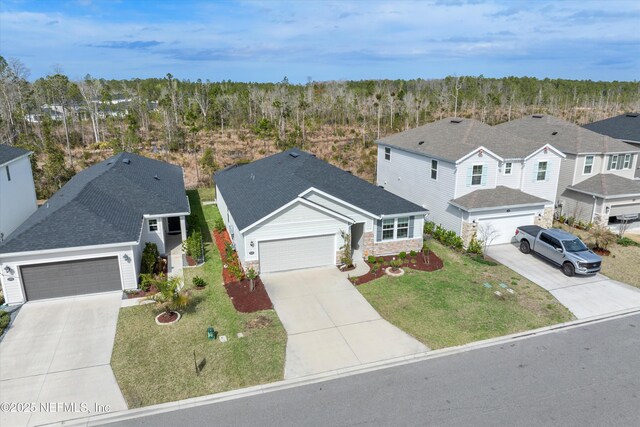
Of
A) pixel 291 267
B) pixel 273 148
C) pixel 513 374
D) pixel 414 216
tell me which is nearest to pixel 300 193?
pixel 291 267

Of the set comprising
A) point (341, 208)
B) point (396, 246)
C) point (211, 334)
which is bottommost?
point (211, 334)

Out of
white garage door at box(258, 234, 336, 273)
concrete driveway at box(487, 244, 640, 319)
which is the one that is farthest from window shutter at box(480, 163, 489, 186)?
white garage door at box(258, 234, 336, 273)

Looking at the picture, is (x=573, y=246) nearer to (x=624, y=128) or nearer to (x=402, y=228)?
(x=402, y=228)

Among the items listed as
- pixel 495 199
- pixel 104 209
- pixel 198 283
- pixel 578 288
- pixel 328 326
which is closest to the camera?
pixel 328 326

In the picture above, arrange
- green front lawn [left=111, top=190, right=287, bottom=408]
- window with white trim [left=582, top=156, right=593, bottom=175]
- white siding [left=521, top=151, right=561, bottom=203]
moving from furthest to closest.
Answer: window with white trim [left=582, top=156, right=593, bottom=175] → white siding [left=521, top=151, right=561, bottom=203] → green front lawn [left=111, top=190, right=287, bottom=408]

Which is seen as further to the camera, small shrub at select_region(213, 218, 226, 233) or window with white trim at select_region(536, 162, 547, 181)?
small shrub at select_region(213, 218, 226, 233)

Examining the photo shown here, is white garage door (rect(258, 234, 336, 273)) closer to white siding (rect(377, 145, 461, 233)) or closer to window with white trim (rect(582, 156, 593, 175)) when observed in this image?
white siding (rect(377, 145, 461, 233))

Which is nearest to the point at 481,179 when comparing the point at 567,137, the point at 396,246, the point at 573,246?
the point at 573,246
